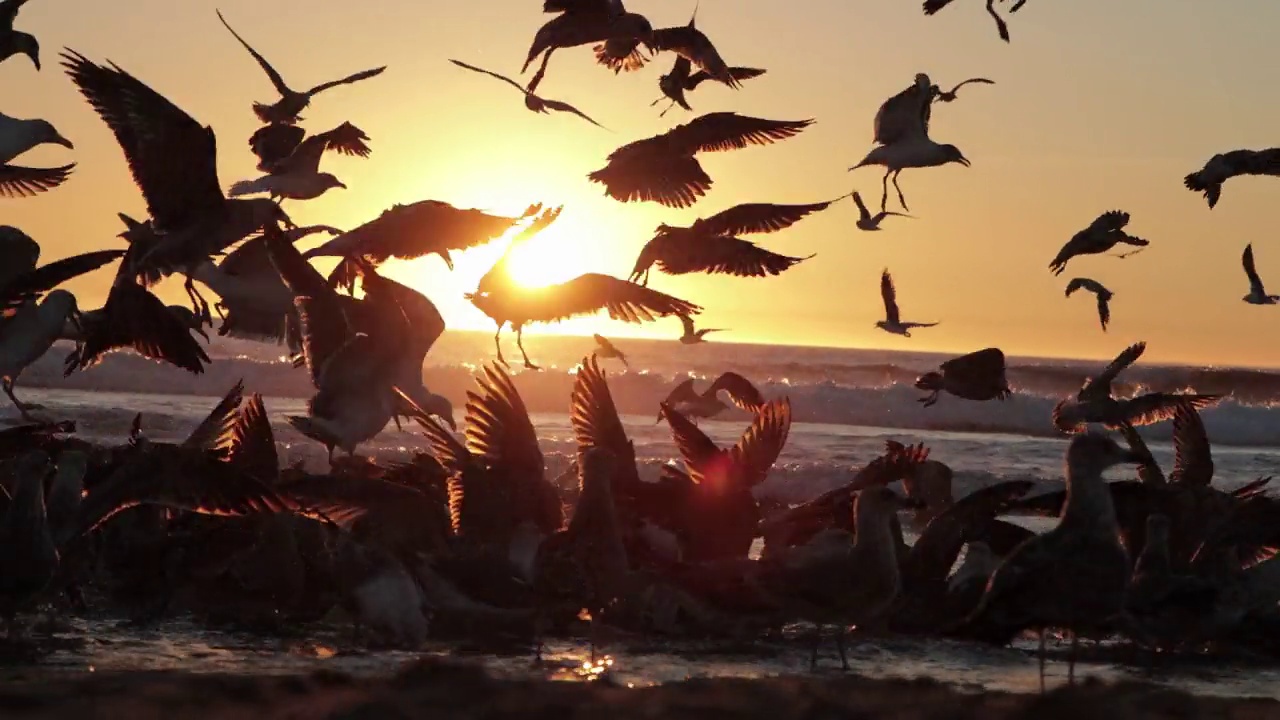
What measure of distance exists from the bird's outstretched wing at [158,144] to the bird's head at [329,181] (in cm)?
326

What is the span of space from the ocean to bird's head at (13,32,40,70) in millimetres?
5471

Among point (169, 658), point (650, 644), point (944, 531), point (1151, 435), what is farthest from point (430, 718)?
point (1151, 435)

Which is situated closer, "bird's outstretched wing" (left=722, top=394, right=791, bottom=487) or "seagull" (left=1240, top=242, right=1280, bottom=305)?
A: "bird's outstretched wing" (left=722, top=394, right=791, bottom=487)

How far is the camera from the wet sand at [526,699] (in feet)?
20.5

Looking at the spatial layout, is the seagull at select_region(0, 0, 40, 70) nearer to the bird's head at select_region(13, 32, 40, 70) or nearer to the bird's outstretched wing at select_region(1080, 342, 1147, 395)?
the bird's head at select_region(13, 32, 40, 70)

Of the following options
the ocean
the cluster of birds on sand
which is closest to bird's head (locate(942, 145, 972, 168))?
the cluster of birds on sand

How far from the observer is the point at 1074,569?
7.74 m

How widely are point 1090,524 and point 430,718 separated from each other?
342 cm

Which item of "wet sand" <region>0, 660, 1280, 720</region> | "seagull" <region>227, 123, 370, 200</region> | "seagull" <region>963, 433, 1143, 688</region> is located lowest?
"wet sand" <region>0, 660, 1280, 720</region>

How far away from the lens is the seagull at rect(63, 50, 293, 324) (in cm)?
1153

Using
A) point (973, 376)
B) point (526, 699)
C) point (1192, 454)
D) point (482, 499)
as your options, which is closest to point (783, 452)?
point (973, 376)

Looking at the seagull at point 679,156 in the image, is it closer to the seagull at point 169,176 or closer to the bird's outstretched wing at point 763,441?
the seagull at point 169,176

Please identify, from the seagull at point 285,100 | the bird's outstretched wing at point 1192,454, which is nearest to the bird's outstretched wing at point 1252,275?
the bird's outstretched wing at point 1192,454

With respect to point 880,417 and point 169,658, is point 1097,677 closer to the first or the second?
point 169,658
